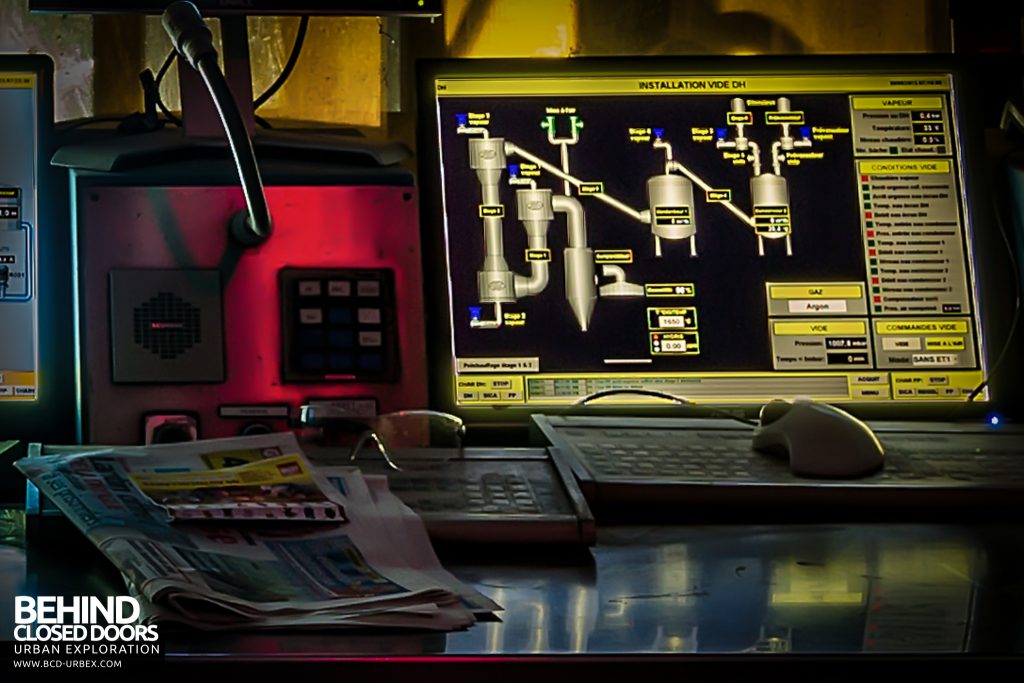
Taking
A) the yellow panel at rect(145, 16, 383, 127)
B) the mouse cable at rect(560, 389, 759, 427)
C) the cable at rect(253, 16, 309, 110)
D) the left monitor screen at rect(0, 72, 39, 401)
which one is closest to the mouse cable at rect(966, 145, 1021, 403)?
the mouse cable at rect(560, 389, 759, 427)

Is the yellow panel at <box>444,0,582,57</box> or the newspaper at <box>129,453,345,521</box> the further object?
the yellow panel at <box>444,0,582,57</box>

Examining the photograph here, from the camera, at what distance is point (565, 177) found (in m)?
1.45

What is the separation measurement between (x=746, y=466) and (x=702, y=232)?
0.42m

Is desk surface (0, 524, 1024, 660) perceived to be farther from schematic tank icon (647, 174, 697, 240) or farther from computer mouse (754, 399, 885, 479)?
schematic tank icon (647, 174, 697, 240)


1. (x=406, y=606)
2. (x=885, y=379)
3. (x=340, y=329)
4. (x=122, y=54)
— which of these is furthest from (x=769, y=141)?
(x=406, y=606)

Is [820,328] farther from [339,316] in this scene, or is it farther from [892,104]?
[339,316]

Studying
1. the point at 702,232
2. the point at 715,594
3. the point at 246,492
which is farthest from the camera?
the point at 702,232

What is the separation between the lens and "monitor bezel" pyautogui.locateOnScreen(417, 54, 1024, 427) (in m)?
1.39

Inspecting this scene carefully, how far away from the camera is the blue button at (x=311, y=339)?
50.9 inches

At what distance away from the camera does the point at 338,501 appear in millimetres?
876

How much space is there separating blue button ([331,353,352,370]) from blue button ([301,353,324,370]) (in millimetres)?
12

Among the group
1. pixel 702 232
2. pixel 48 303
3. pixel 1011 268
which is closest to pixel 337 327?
pixel 48 303

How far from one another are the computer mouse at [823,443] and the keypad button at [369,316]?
16.5 inches

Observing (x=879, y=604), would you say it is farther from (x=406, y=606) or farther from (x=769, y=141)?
(x=769, y=141)
